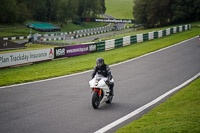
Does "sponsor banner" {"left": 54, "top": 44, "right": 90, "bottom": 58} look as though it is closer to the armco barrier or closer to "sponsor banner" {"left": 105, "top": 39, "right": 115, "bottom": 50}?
the armco barrier

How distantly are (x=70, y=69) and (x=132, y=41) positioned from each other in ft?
61.9

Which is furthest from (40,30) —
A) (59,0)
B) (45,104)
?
(45,104)

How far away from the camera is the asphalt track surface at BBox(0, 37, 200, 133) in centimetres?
934

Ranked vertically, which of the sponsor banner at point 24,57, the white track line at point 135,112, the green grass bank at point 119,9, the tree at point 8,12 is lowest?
the white track line at point 135,112

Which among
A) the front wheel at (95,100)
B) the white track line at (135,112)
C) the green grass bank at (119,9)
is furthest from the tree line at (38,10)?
the front wheel at (95,100)

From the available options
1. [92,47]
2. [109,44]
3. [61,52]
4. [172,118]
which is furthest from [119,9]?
[172,118]

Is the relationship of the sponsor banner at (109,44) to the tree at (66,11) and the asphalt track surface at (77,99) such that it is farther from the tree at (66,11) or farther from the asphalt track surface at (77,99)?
the tree at (66,11)

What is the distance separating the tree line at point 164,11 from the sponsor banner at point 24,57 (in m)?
49.6

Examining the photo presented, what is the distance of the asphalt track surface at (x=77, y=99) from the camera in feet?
30.6

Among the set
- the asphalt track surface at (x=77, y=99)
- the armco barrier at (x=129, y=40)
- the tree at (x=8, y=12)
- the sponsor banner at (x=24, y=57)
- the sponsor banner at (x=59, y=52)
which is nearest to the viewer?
the asphalt track surface at (x=77, y=99)

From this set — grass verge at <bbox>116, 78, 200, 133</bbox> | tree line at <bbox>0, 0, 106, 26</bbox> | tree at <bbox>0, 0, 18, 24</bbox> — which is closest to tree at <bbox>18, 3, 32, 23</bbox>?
tree line at <bbox>0, 0, 106, 26</bbox>

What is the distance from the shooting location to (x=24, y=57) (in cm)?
2378

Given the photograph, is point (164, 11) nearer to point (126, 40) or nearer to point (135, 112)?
point (126, 40)

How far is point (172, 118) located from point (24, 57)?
1674 centimetres
